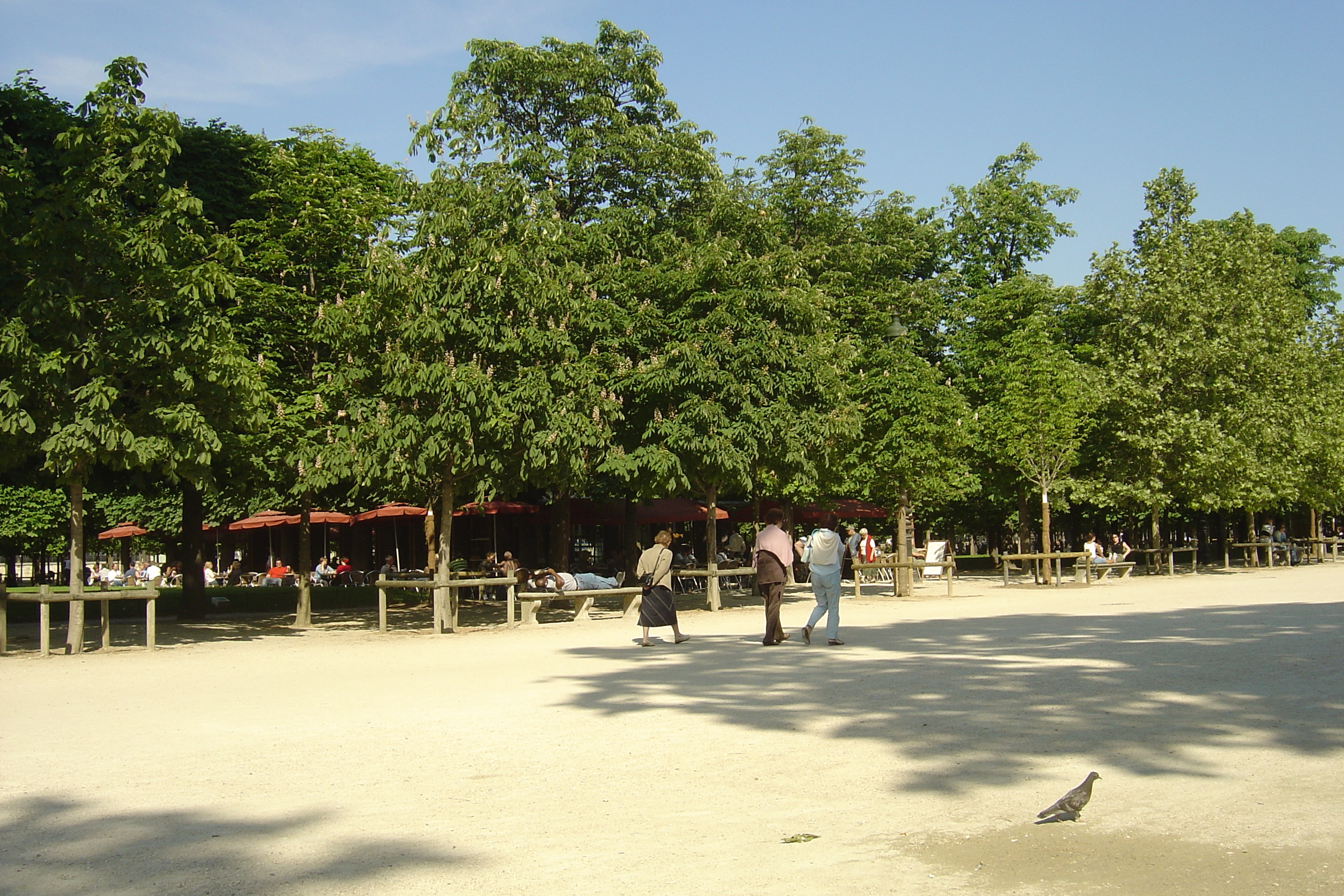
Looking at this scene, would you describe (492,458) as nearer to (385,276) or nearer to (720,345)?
(385,276)

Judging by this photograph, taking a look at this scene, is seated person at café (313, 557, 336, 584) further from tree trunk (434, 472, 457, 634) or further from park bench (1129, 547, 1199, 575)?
park bench (1129, 547, 1199, 575)

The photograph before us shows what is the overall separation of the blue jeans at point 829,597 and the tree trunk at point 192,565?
1498cm

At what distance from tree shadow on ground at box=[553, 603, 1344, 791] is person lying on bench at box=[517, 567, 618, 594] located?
6.44m

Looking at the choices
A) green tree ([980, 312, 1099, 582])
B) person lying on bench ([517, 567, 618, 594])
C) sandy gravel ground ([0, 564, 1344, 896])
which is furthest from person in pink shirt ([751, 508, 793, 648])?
green tree ([980, 312, 1099, 582])

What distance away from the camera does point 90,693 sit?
40.7ft

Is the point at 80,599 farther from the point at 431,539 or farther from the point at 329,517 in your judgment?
the point at 329,517

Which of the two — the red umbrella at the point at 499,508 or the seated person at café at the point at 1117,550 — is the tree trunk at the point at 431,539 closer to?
the red umbrella at the point at 499,508

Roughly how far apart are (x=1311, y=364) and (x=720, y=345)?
27948 mm

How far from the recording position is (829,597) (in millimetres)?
14945

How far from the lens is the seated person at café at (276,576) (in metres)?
40.1

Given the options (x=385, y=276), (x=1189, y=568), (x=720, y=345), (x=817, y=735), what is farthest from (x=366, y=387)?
(x=1189, y=568)

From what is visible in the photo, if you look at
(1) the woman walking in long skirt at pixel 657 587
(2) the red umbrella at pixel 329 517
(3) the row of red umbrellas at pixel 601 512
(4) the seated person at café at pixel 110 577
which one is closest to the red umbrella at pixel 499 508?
(3) the row of red umbrellas at pixel 601 512

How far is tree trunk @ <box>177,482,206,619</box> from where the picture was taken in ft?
81.8

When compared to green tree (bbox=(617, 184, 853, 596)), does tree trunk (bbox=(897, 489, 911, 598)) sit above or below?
below
